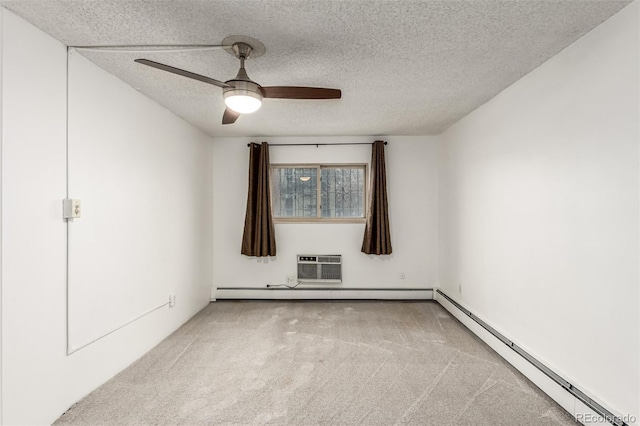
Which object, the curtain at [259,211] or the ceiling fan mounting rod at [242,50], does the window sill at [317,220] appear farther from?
the ceiling fan mounting rod at [242,50]

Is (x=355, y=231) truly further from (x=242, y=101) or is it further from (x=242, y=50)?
(x=242, y=50)

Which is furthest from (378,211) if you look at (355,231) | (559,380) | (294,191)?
(559,380)

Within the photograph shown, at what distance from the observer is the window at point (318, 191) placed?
4.54 m

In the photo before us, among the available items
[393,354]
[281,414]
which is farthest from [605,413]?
[281,414]

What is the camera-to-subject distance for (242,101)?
1924mm

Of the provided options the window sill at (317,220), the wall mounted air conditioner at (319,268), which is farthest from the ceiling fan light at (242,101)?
the wall mounted air conditioner at (319,268)

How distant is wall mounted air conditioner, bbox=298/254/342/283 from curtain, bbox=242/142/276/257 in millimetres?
466

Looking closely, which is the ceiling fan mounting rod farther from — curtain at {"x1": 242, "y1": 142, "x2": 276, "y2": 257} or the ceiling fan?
curtain at {"x1": 242, "y1": 142, "x2": 276, "y2": 257}

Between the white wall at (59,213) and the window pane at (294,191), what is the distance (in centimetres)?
163

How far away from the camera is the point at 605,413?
66.4 inches

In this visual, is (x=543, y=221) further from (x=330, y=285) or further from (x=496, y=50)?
(x=330, y=285)

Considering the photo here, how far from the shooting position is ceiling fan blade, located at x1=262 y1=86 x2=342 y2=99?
2.05m

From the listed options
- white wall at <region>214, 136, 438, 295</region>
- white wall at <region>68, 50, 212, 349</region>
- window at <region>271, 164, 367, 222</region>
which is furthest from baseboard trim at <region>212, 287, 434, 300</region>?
window at <region>271, 164, 367, 222</region>

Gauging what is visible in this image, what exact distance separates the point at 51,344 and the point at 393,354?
8.16ft
